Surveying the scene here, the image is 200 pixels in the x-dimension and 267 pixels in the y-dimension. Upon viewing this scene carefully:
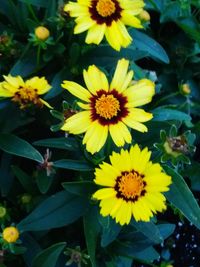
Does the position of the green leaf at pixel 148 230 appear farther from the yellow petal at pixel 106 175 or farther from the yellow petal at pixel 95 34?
the yellow petal at pixel 95 34

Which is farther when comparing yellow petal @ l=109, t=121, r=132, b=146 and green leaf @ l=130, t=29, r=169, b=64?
green leaf @ l=130, t=29, r=169, b=64

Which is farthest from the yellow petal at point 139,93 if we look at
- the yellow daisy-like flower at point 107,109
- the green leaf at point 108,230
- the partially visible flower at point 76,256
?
the partially visible flower at point 76,256

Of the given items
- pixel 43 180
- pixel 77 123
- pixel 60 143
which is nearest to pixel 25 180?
pixel 43 180

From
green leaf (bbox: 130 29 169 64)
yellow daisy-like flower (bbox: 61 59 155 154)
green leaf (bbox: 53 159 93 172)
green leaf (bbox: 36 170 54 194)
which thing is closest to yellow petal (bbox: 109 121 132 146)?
yellow daisy-like flower (bbox: 61 59 155 154)

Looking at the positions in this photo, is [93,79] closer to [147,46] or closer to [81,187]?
[81,187]

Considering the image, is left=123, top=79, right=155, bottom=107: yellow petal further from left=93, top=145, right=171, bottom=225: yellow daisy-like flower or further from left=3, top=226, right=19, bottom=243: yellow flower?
left=3, top=226, right=19, bottom=243: yellow flower

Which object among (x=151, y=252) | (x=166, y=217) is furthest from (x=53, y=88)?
(x=166, y=217)
